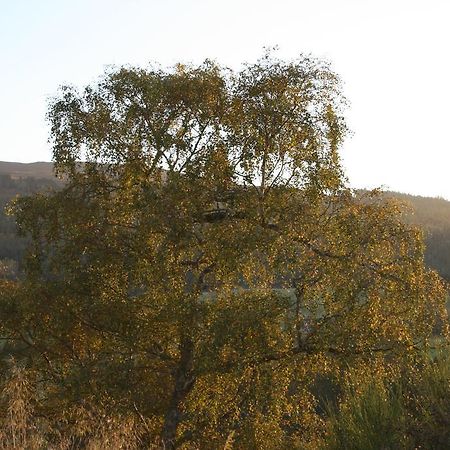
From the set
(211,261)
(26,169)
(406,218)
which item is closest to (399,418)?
(211,261)

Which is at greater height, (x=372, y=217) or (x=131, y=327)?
(x=372, y=217)

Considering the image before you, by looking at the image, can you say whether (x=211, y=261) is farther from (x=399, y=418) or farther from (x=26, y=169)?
(x=26, y=169)

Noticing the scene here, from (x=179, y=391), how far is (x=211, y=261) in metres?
3.37

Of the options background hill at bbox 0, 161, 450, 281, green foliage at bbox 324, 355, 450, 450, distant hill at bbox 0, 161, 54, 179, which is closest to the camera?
green foliage at bbox 324, 355, 450, 450

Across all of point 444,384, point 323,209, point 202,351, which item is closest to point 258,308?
point 202,351

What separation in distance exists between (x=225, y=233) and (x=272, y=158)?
8.00ft

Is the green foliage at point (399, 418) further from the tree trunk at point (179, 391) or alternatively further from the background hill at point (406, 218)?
the background hill at point (406, 218)

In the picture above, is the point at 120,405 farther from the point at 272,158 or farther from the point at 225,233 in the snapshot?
the point at 272,158

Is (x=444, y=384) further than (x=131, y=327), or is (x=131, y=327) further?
(x=131, y=327)

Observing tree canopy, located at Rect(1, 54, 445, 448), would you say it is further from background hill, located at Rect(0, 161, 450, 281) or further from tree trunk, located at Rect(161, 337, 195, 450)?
background hill, located at Rect(0, 161, 450, 281)

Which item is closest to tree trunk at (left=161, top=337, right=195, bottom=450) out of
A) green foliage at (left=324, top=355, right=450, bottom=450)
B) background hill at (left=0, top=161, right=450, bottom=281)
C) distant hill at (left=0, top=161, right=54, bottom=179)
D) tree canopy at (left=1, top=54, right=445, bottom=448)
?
tree canopy at (left=1, top=54, right=445, bottom=448)

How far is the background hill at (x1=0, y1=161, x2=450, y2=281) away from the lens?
68750 millimetres

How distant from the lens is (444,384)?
508 inches

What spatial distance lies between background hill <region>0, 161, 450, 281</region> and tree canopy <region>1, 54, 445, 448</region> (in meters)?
22.8
